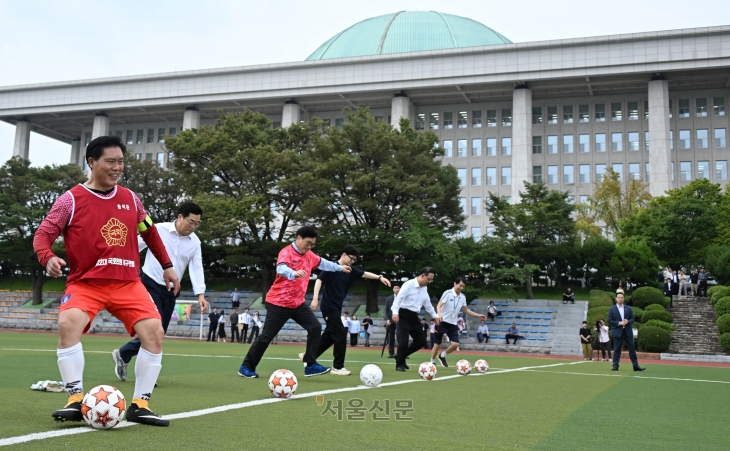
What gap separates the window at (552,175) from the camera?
6938 cm

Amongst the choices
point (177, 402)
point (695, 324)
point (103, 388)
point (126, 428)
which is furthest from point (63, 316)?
point (695, 324)

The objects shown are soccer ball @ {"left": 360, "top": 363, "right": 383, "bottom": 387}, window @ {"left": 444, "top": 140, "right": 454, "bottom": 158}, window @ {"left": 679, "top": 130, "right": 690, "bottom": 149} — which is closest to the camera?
soccer ball @ {"left": 360, "top": 363, "right": 383, "bottom": 387}

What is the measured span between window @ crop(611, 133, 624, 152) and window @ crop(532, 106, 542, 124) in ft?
24.6

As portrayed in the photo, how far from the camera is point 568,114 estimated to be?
70.2m

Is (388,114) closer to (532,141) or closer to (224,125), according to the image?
(532,141)

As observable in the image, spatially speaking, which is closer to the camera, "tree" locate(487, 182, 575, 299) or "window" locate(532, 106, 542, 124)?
"tree" locate(487, 182, 575, 299)

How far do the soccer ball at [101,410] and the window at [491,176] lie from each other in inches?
2664

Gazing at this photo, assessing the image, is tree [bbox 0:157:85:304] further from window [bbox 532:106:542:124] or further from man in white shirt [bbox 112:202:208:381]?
window [bbox 532:106:542:124]

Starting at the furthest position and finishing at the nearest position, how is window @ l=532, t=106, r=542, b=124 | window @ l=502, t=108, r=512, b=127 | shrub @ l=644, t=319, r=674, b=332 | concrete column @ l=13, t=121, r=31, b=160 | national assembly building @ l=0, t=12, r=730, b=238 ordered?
1. concrete column @ l=13, t=121, r=31, b=160
2. window @ l=502, t=108, r=512, b=127
3. window @ l=532, t=106, r=542, b=124
4. national assembly building @ l=0, t=12, r=730, b=238
5. shrub @ l=644, t=319, r=674, b=332

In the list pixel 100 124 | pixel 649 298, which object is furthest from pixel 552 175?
pixel 100 124

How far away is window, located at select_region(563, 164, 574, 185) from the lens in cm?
6919

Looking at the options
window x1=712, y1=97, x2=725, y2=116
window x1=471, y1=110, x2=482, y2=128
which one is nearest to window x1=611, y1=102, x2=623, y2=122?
window x1=712, y1=97, x2=725, y2=116

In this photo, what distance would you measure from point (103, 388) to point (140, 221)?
151cm

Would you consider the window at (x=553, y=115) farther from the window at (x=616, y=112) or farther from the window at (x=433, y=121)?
the window at (x=433, y=121)
